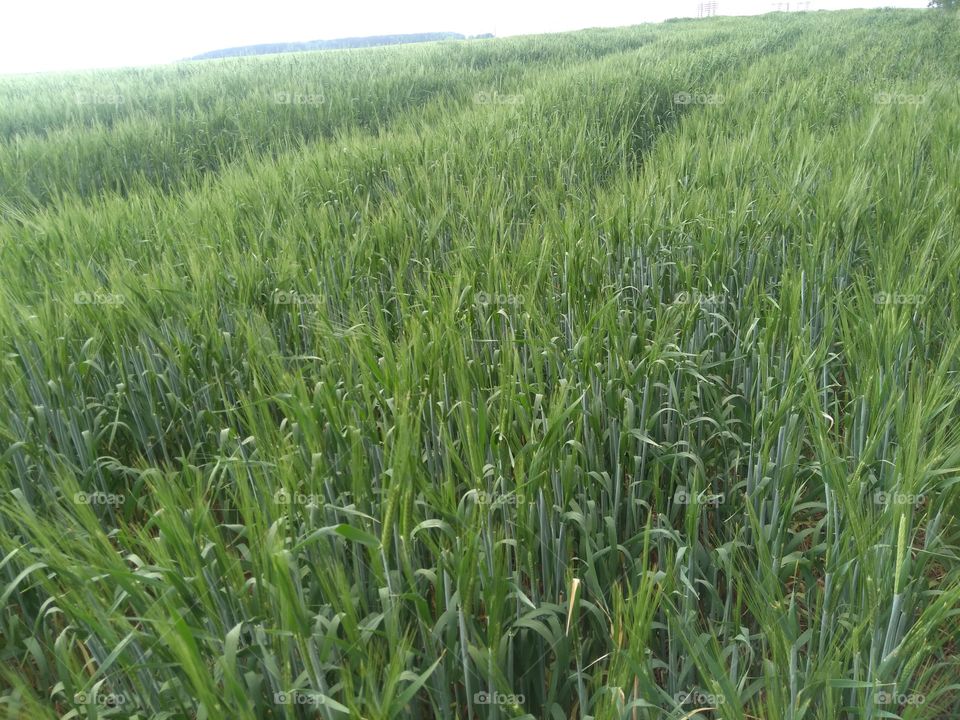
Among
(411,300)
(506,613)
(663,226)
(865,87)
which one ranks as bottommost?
(506,613)

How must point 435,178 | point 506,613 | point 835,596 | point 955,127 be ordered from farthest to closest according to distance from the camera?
1. point 955,127
2. point 435,178
3. point 506,613
4. point 835,596

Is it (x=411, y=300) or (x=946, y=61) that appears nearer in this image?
(x=411, y=300)

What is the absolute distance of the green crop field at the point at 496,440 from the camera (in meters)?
0.93

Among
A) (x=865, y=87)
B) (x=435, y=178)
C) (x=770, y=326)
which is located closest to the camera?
(x=770, y=326)

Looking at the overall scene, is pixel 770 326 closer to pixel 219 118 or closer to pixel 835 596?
pixel 835 596

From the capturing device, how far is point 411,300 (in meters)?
2.49

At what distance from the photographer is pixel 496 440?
56.7 inches

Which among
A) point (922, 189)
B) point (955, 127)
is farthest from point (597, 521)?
point (955, 127)

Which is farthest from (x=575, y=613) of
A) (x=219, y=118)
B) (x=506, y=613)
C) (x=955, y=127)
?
(x=219, y=118)

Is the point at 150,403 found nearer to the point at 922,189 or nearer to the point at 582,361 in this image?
the point at 582,361

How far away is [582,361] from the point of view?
5.38ft

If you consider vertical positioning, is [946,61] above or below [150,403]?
above

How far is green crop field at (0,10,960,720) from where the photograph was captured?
3.06ft

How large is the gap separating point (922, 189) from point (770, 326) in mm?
1830
